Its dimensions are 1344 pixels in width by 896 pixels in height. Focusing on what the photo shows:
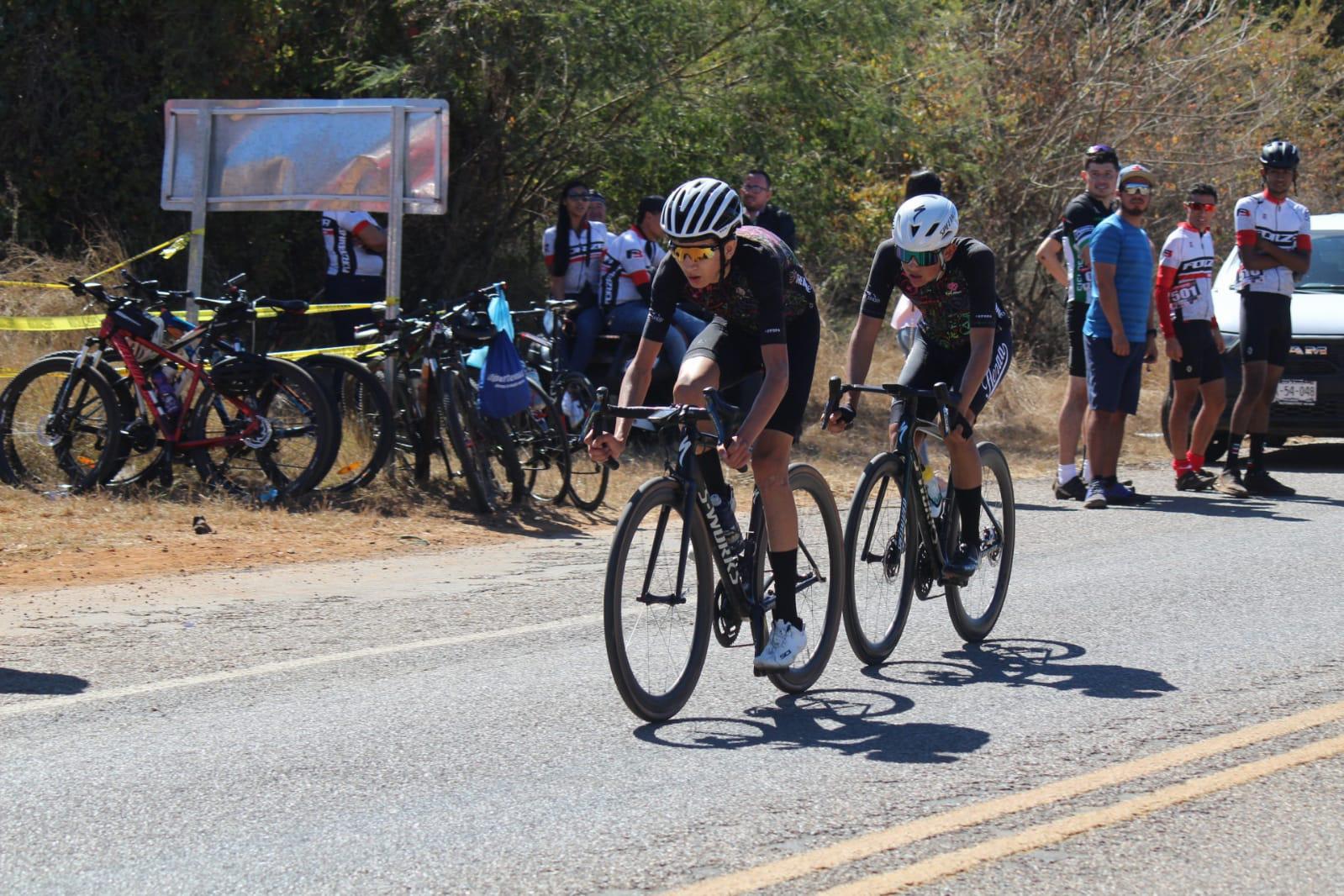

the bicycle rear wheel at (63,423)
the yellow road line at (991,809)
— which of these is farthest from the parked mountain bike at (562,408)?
the yellow road line at (991,809)

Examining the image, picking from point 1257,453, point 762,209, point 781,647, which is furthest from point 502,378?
point 1257,453

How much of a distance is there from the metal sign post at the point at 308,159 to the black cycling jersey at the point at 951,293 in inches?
194

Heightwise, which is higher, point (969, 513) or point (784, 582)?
point (969, 513)

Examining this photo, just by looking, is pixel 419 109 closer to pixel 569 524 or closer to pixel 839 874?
pixel 569 524

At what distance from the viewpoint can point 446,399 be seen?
1028 centimetres

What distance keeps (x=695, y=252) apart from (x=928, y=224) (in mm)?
1350

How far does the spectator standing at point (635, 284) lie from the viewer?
1227 cm

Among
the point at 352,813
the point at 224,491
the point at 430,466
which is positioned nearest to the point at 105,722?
the point at 352,813

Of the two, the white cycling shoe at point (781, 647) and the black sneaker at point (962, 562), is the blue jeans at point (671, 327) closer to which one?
the black sneaker at point (962, 562)

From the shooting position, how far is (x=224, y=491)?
10359 millimetres

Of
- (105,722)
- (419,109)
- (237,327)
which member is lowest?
(105,722)

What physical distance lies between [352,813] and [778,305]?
7.37ft

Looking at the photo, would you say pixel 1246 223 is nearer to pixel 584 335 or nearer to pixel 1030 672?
pixel 584 335

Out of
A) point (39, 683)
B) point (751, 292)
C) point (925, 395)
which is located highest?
point (751, 292)
